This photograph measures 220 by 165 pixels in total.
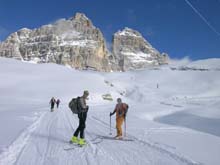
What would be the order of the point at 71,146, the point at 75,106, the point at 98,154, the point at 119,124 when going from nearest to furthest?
the point at 98,154 → the point at 71,146 → the point at 75,106 → the point at 119,124

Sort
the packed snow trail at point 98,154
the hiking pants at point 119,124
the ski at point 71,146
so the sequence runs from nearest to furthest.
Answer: the packed snow trail at point 98,154 → the ski at point 71,146 → the hiking pants at point 119,124

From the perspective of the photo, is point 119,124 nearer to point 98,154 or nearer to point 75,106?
point 75,106

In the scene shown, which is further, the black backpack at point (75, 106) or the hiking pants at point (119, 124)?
the hiking pants at point (119, 124)

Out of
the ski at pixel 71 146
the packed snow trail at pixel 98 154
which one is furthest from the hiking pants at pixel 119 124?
the ski at pixel 71 146

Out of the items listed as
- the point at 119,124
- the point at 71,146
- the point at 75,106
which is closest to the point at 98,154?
the point at 71,146

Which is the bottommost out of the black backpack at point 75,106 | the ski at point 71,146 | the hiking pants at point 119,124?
the ski at point 71,146

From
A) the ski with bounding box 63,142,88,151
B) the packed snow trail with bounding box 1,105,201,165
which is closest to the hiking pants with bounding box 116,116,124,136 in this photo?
the packed snow trail with bounding box 1,105,201,165

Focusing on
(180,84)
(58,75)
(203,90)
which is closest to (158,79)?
(180,84)

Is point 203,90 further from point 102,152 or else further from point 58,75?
point 102,152

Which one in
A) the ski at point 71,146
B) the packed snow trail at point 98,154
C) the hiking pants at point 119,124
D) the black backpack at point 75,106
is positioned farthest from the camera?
the hiking pants at point 119,124

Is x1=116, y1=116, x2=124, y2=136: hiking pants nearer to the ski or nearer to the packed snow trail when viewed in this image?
the packed snow trail

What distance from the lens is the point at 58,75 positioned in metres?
122

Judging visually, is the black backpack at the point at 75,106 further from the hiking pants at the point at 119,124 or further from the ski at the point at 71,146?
the hiking pants at the point at 119,124

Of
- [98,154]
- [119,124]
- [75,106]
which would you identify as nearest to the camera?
[98,154]
